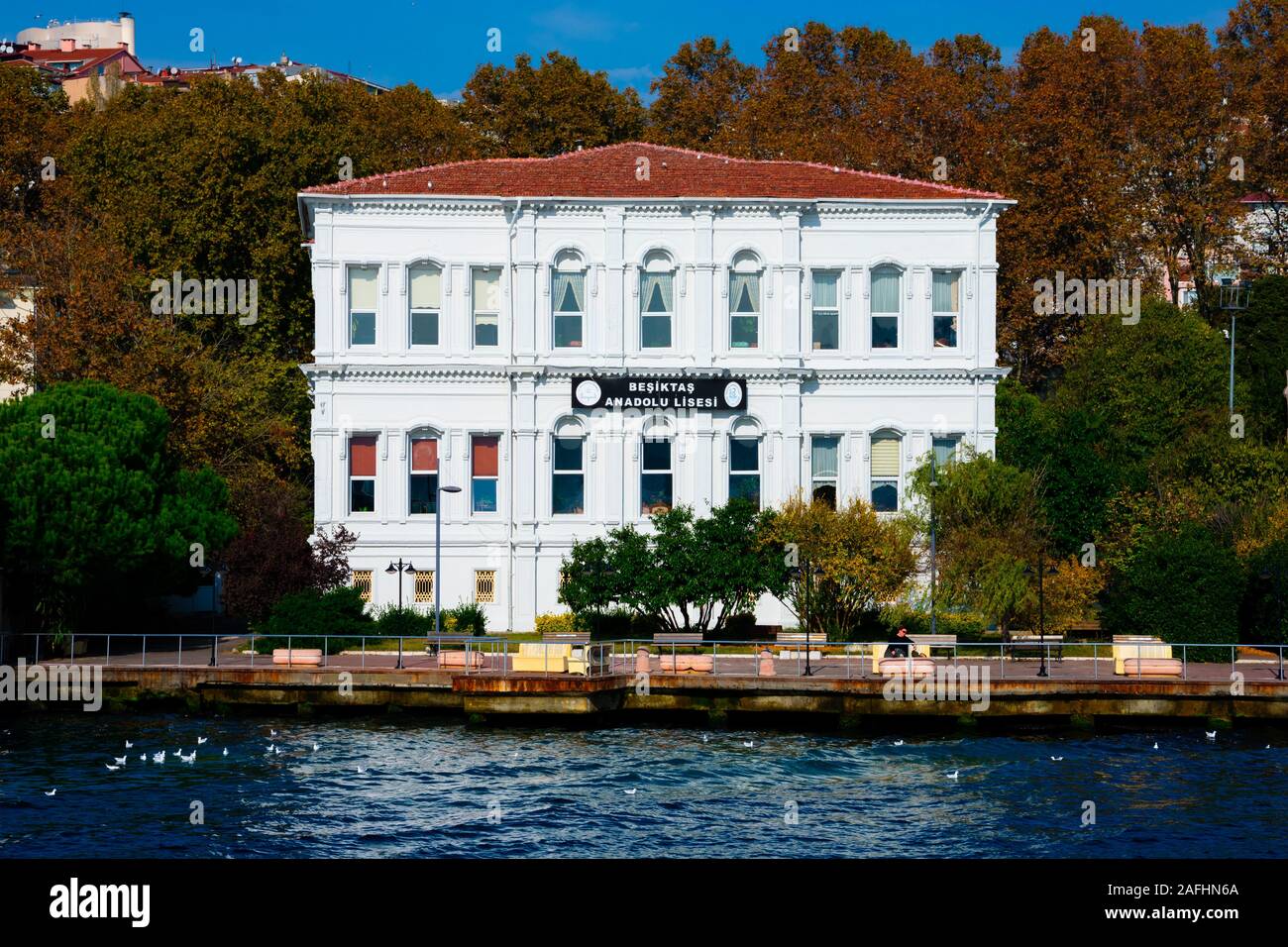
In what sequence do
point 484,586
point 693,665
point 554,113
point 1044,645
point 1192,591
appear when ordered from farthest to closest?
point 554,113 → point 484,586 → point 1192,591 → point 1044,645 → point 693,665

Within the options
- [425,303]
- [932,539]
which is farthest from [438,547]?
[932,539]

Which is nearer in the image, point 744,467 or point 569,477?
point 569,477

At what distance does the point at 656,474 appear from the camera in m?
50.5

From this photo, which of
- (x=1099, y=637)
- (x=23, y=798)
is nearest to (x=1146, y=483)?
(x=1099, y=637)

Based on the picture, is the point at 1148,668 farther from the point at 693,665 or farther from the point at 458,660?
the point at 458,660

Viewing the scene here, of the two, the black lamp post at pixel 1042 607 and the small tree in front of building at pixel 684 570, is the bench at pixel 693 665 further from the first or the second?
the black lamp post at pixel 1042 607

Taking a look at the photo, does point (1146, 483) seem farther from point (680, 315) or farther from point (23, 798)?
point (23, 798)

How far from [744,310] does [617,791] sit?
69.3ft

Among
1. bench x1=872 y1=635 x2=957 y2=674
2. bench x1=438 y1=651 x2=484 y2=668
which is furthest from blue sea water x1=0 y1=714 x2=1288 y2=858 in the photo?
bench x1=872 y1=635 x2=957 y2=674

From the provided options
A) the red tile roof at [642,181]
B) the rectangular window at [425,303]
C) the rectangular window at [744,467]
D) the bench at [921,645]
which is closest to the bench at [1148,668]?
the bench at [921,645]

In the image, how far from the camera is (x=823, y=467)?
5119 centimetres

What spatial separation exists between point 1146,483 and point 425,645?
23.0 metres

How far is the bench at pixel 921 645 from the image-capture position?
41.8 metres

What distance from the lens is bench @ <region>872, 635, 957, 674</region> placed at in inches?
1645
